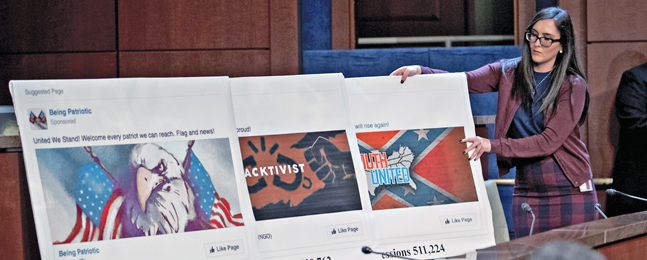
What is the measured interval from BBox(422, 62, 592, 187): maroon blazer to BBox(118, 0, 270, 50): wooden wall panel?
5.26ft

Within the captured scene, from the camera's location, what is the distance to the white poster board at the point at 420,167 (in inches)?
40.0

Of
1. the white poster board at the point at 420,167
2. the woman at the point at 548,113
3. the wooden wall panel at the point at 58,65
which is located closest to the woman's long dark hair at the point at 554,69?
the woman at the point at 548,113

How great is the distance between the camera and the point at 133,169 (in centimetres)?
88

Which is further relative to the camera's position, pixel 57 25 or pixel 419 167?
pixel 57 25

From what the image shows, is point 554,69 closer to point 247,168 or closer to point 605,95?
point 247,168

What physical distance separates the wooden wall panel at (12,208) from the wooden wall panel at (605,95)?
272 cm

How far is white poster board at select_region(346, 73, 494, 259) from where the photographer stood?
1.02 meters

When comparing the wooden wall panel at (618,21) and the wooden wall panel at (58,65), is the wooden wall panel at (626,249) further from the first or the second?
the wooden wall panel at (58,65)

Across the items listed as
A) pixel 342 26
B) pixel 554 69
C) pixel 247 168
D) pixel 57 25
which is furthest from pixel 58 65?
pixel 554 69

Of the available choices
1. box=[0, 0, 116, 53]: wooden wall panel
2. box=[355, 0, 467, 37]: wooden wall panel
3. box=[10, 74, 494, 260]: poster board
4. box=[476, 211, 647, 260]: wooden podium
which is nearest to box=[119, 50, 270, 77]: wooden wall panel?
box=[0, 0, 116, 53]: wooden wall panel

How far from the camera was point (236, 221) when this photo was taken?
0.91m

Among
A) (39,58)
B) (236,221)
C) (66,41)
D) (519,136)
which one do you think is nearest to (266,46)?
(66,41)

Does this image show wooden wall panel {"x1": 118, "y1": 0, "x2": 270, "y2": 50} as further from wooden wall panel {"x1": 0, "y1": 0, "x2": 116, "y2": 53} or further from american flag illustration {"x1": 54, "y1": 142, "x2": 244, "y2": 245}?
american flag illustration {"x1": 54, "y1": 142, "x2": 244, "y2": 245}

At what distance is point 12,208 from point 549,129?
1.22 meters
